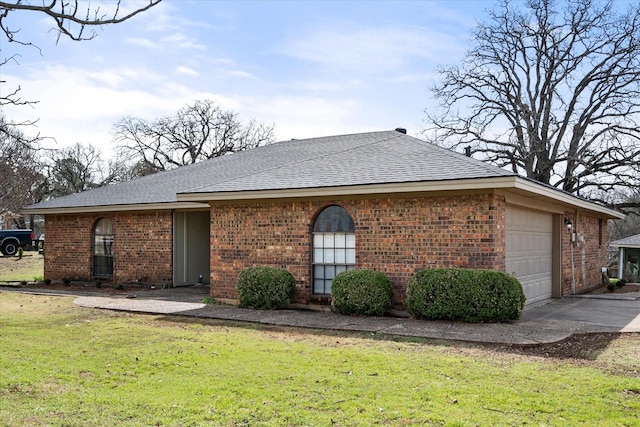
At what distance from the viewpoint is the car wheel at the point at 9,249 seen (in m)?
34.6

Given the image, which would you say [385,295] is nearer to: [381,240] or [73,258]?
[381,240]

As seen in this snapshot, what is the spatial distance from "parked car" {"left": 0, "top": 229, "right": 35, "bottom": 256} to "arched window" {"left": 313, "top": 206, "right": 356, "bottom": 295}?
91.5ft

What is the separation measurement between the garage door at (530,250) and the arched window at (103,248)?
12126mm

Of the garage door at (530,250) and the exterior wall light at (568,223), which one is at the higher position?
the exterior wall light at (568,223)

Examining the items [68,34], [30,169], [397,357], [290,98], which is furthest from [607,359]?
[30,169]

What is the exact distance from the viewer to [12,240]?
115 feet

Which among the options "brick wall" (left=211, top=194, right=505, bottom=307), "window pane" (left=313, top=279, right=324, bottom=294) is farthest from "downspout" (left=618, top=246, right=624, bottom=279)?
"window pane" (left=313, top=279, right=324, bottom=294)

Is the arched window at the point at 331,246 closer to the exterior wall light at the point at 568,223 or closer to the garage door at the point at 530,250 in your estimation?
the garage door at the point at 530,250

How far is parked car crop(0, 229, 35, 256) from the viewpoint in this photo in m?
34.7

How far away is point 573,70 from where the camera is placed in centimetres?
3247

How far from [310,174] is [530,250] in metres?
5.32

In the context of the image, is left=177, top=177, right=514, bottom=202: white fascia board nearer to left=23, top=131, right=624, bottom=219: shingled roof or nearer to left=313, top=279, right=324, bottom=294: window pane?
left=23, top=131, right=624, bottom=219: shingled roof

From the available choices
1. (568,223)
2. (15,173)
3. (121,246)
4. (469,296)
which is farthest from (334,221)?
(15,173)

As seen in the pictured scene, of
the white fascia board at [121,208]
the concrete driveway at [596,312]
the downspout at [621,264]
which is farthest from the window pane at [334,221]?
the downspout at [621,264]
